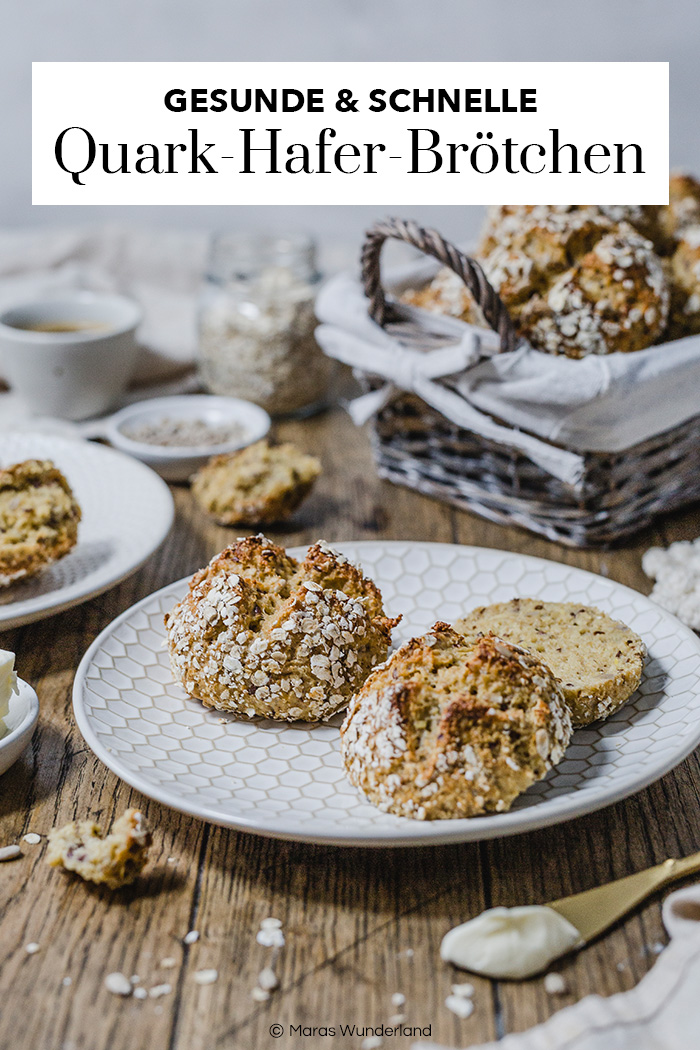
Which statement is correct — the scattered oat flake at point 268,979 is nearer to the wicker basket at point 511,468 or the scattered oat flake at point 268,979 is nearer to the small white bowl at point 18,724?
the small white bowl at point 18,724

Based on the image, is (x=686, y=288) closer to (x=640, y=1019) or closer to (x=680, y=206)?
(x=680, y=206)

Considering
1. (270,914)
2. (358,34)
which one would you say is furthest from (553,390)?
(358,34)

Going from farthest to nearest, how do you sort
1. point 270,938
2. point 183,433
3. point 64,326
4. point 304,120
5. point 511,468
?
1. point 304,120
2. point 64,326
3. point 183,433
4. point 511,468
5. point 270,938

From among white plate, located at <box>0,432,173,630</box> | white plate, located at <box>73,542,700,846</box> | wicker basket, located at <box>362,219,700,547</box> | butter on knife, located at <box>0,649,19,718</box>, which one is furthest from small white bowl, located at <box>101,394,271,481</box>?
butter on knife, located at <box>0,649,19,718</box>

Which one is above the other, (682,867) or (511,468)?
(511,468)

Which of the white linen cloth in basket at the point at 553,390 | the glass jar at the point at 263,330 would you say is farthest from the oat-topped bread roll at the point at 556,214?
the glass jar at the point at 263,330

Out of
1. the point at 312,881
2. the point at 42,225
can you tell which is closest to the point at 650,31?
the point at 42,225

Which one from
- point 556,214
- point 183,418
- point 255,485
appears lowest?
point 255,485
